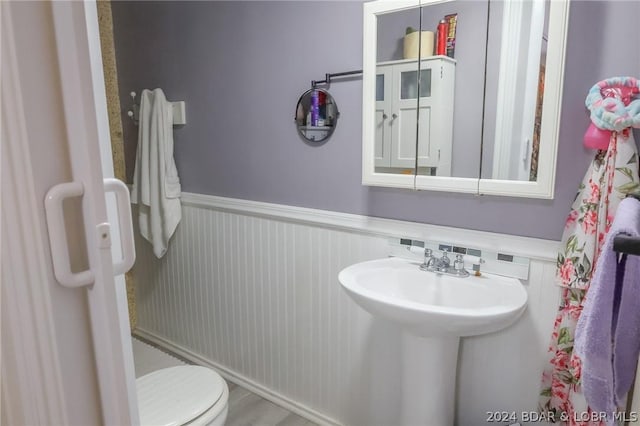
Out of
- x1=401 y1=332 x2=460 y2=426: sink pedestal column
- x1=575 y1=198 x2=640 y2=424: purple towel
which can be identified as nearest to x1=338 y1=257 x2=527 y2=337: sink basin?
x1=401 y1=332 x2=460 y2=426: sink pedestal column

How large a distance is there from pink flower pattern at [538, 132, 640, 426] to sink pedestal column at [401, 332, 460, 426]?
11.4 inches

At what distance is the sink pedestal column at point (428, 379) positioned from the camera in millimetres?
1343

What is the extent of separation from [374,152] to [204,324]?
59.3 inches

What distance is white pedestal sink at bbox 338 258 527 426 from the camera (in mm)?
1151

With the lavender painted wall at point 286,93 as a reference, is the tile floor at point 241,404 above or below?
below

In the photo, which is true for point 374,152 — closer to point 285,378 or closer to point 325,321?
point 325,321

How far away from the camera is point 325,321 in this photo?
1.86 meters

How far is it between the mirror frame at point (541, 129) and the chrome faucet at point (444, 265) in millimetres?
244

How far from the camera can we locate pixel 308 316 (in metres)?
1.92

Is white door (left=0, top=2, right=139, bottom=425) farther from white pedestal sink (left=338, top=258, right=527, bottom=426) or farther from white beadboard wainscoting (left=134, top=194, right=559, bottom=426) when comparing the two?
white beadboard wainscoting (left=134, top=194, right=559, bottom=426)

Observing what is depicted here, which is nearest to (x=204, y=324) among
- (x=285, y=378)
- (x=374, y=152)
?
(x=285, y=378)

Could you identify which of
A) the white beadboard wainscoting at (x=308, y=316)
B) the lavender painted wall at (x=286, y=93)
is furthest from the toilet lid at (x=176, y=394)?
the lavender painted wall at (x=286, y=93)

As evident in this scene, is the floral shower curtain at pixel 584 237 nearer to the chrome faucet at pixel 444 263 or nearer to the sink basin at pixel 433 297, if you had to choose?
the sink basin at pixel 433 297

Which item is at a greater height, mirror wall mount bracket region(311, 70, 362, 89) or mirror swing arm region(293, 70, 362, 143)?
mirror wall mount bracket region(311, 70, 362, 89)
